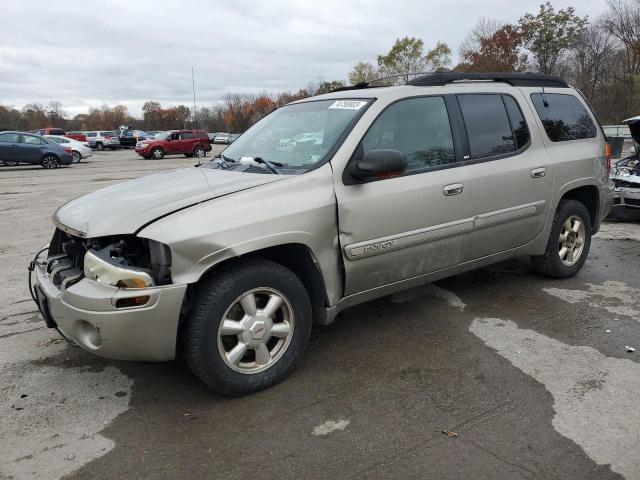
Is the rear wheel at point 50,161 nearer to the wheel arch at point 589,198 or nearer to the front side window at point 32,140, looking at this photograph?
the front side window at point 32,140

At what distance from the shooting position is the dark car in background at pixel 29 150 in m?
20.8

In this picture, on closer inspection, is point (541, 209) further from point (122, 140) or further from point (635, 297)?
point (122, 140)

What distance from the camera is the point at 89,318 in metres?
2.76

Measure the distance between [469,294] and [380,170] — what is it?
6.63ft

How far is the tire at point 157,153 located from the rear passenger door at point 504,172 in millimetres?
26247

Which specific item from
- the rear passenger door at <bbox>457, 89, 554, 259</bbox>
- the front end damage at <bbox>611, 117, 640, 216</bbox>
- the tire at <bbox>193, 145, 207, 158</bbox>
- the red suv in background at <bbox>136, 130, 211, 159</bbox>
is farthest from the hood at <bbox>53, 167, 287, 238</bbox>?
the red suv in background at <bbox>136, 130, 211, 159</bbox>

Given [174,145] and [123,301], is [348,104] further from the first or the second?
[174,145]

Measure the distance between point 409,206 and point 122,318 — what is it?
1.96 m

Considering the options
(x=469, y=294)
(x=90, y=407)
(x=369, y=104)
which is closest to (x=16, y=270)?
(x=90, y=407)

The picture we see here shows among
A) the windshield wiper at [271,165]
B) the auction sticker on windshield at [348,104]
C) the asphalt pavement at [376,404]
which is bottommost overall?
the asphalt pavement at [376,404]

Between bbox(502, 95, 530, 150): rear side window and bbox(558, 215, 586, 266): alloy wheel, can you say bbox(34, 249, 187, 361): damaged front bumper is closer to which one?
bbox(502, 95, 530, 150): rear side window

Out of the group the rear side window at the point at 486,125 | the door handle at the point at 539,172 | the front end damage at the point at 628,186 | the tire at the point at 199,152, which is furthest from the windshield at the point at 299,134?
the tire at the point at 199,152

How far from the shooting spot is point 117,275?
108 inches

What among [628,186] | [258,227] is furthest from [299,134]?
[628,186]
